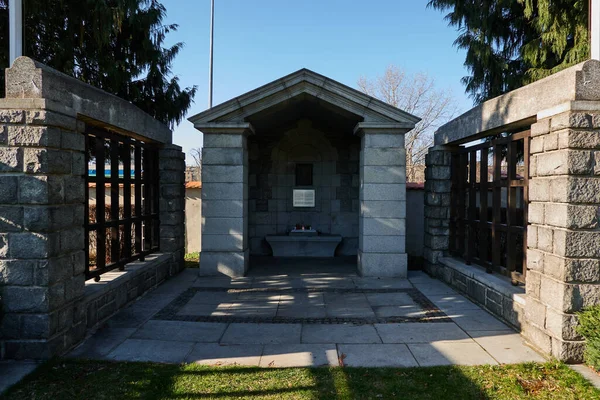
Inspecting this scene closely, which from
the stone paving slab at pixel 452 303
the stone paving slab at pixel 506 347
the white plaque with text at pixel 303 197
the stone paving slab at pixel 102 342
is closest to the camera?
the stone paving slab at pixel 506 347

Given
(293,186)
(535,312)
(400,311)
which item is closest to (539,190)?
(535,312)

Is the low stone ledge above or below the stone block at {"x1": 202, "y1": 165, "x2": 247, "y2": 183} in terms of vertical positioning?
below

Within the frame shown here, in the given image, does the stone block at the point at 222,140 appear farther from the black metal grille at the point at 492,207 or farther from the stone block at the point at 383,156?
the black metal grille at the point at 492,207

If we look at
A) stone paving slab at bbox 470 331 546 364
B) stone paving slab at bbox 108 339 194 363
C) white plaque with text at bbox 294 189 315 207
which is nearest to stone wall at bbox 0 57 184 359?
stone paving slab at bbox 108 339 194 363

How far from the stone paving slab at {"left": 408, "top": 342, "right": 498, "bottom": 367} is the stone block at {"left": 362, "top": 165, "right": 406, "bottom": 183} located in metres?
3.62

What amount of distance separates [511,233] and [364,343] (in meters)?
2.58

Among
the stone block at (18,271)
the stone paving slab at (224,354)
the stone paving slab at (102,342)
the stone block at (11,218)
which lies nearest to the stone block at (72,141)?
the stone block at (11,218)

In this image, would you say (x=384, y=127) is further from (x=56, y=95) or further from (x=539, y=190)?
(x=56, y=95)

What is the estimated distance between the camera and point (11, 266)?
13.1ft

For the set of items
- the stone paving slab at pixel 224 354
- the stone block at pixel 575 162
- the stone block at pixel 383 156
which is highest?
the stone block at pixel 383 156

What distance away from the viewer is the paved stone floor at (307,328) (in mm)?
4145

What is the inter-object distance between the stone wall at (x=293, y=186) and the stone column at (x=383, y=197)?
9.57 feet

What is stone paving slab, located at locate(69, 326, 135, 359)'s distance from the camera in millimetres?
4207

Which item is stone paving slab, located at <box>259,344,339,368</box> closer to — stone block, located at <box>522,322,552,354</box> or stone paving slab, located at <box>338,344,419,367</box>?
stone paving slab, located at <box>338,344,419,367</box>
